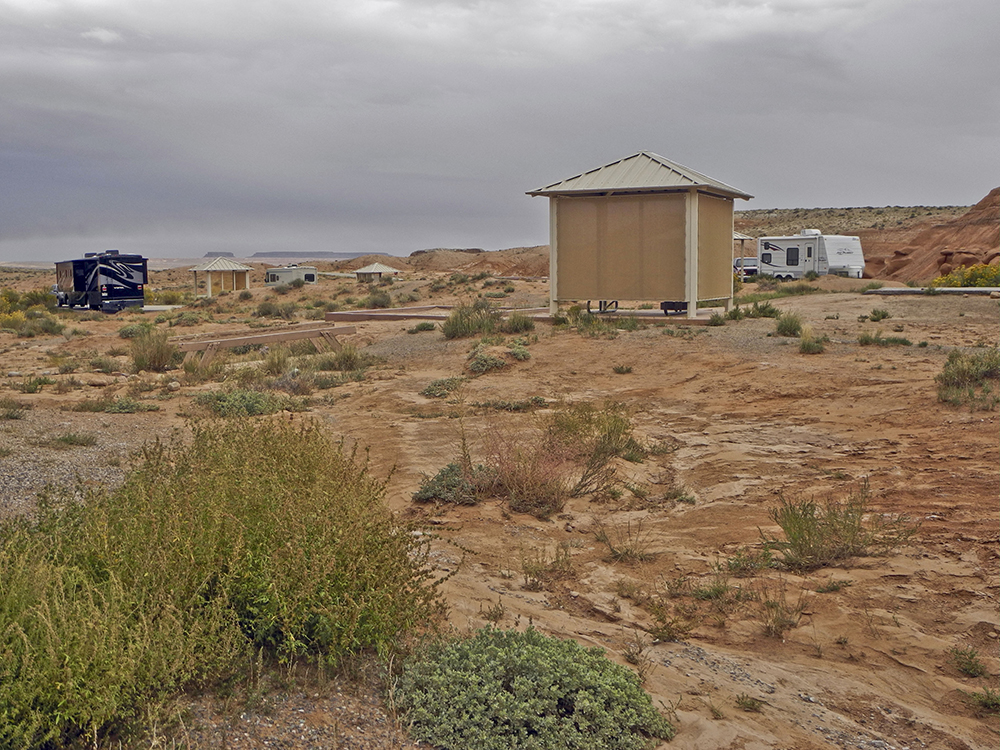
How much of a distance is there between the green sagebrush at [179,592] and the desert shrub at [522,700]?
0.28 meters

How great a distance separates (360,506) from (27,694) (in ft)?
5.35

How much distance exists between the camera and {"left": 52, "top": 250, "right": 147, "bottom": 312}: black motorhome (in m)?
34.5

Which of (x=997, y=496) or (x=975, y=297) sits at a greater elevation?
(x=975, y=297)

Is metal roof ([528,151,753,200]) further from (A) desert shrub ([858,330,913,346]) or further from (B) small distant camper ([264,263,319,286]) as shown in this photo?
(B) small distant camper ([264,263,319,286])

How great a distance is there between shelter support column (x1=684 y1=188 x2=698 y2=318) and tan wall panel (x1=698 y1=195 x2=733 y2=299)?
39 centimetres

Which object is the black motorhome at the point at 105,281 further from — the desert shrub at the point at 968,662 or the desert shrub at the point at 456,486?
the desert shrub at the point at 968,662

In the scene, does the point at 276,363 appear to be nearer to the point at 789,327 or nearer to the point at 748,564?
the point at 789,327

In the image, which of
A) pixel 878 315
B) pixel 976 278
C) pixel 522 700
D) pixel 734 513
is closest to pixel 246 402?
pixel 734 513

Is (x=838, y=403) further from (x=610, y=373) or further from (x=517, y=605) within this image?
(x=517, y=605)

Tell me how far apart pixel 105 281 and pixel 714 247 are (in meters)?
26.1

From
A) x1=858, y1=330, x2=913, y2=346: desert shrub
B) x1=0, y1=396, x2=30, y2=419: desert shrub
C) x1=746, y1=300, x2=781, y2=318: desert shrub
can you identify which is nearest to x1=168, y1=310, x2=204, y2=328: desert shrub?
x1=0, y1=396, x2=30, y2=419: desert shrub

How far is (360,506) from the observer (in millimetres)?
4055

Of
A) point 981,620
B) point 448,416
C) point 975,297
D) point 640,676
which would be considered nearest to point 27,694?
Result: point 640,676

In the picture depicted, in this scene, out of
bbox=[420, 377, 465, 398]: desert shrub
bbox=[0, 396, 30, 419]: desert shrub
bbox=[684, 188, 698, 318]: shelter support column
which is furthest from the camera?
bbox=[684, 188, 698, 318]: shelter support column
